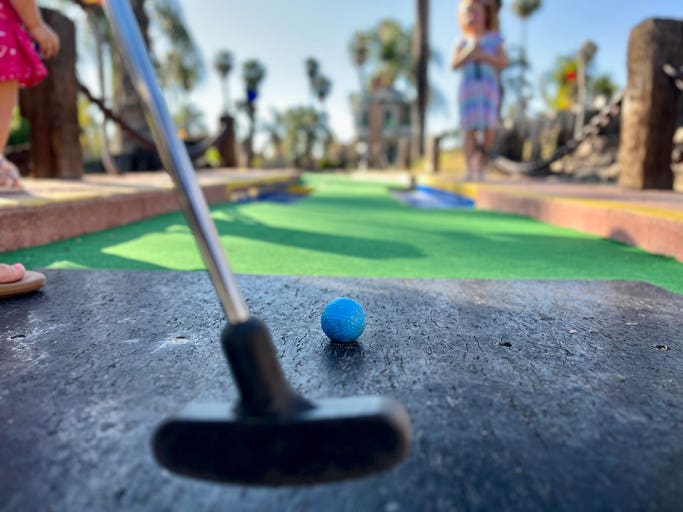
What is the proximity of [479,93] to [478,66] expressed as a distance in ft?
1.08

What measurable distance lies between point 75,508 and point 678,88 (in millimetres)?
5209

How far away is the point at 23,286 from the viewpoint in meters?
1.70

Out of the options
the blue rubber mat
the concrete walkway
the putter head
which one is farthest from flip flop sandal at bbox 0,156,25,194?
the blue rubber mat

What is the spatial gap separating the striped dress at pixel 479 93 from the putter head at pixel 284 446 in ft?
21.0

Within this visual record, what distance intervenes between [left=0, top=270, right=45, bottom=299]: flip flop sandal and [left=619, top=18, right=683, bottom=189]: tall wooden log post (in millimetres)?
4731

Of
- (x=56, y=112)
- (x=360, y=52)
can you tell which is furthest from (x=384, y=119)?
(x=56, y=112)

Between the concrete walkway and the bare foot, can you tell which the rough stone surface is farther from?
the concrete walkway

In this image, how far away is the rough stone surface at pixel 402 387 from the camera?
71 cm

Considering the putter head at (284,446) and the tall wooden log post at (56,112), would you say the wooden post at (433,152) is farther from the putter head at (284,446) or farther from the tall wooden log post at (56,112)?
the putter head at (284,446)

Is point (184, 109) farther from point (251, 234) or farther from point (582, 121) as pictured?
point (251, 234)

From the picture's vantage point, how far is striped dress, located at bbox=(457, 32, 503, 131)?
649cm

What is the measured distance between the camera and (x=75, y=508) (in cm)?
68

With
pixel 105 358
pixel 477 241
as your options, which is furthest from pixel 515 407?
pixel 477 241

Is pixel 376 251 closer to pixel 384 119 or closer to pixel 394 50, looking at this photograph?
pixel 394 50
